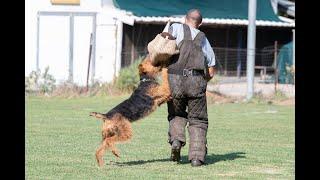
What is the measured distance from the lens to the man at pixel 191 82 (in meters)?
10.7

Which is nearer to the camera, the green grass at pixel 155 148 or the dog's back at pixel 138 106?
the green grass at pixel 155 148

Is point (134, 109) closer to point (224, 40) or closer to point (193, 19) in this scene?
point (193, 19)

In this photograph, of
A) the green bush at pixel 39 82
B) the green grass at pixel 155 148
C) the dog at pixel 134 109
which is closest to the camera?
the green grass at pixel 155 148

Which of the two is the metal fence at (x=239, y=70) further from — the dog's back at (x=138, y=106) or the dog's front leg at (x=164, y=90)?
the dog's back at (x=138, y=106)

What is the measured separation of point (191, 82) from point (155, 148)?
248cm

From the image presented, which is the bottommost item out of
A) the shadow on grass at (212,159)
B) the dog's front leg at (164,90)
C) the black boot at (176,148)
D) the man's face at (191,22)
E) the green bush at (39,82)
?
the shadow on grass at (212,159)

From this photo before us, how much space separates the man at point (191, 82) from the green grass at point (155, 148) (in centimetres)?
30

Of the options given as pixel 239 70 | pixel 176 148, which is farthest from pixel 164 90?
pixel 239 70

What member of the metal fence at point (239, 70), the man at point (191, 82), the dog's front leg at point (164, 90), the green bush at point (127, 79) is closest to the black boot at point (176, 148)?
the man at point (191, 82)

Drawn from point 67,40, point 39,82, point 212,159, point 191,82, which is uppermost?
point 67,40

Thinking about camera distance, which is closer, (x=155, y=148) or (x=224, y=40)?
(x=155, y=148)

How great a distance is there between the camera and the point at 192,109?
35.3ft

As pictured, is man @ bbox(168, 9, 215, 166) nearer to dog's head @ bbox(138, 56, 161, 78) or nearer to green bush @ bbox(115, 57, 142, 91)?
dog's head @ bbox(138, 56, 161, 78)
